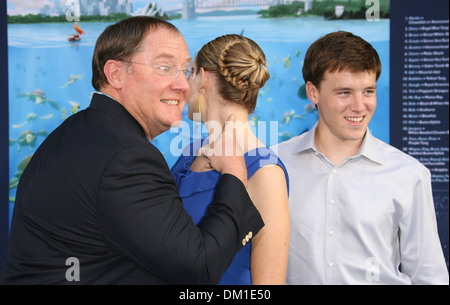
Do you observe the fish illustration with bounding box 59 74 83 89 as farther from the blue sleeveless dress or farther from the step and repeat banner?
the blue sleeveless dress

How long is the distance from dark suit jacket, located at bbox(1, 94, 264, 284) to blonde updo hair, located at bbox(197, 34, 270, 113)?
0.45 meters

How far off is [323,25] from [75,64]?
60.9 inches

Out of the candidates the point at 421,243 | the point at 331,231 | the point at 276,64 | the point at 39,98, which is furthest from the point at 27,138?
the point at 421,243

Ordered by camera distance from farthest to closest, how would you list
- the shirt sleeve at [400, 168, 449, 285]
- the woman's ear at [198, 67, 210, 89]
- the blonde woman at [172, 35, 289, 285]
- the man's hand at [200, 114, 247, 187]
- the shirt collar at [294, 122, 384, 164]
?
the shirt collar at [294, 122, 384, 164] < the shirt sleeve at [400, 168, 449, 285] < the woman's ear at [198, 67, 210, 89] < the blonde woman at [172, 35, 289, 285] < the man's hand at [200, 114, 247, 187]

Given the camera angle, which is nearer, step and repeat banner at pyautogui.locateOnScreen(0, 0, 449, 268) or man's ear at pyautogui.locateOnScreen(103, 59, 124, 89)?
man's ear at pyautogui.locateOnScreen(103, 59, 124, 89)

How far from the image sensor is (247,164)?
1541mm

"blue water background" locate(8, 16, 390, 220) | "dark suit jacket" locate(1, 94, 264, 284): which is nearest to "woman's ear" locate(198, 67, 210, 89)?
"dark suit jacket" locate(1, 94, 264, 284)

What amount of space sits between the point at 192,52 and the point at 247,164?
1.35 metres

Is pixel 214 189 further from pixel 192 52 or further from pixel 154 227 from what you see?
pixel 192 52

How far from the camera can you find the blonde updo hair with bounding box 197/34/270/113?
156 centimetres

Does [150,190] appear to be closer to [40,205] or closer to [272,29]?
[40,205]

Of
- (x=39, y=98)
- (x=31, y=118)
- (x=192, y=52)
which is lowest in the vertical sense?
(x=31, y=118)
